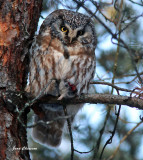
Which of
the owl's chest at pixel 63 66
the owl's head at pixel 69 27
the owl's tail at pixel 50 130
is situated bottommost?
the owl's tail at pixel 50 130

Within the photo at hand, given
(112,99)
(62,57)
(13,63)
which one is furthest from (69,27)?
(112,99)

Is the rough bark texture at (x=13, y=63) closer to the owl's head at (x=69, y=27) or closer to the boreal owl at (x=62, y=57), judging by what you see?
the boreal owl at (x=62, y=57)

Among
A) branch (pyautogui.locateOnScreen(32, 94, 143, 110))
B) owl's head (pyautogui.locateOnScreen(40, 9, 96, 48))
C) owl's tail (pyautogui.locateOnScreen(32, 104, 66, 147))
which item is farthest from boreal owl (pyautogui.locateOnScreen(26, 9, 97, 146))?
branch (pyautogui.locateOnScreen(32, 94, 143, 110))

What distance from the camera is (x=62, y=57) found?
8.89 ft

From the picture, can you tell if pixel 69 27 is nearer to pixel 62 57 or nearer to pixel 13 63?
pixel 62 57

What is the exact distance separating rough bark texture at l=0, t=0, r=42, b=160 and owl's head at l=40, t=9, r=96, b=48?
254mm

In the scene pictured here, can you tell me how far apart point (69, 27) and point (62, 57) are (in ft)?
1.09

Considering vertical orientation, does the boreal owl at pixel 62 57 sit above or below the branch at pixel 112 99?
above

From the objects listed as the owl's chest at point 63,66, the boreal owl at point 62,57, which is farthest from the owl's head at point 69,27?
the owl's chest at point 63,66

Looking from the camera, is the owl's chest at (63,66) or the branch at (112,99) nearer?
the branch at (112,99)

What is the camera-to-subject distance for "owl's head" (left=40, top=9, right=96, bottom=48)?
282 cm

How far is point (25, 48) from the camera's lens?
257cm

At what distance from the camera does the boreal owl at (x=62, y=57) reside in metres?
2.66

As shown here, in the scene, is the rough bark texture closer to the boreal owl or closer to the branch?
the boreal owl
